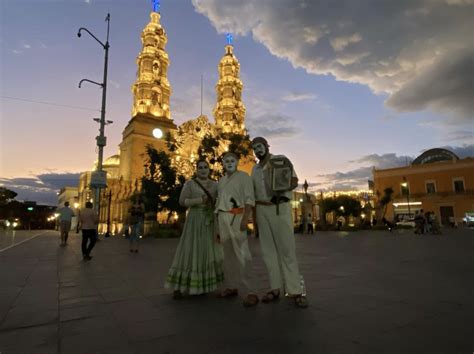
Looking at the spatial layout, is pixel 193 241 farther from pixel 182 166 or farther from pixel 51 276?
pixel 182 166

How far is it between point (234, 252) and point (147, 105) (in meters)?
51.2

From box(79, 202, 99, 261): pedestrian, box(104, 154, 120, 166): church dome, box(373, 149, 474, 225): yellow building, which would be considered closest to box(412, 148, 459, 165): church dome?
box(373, 149, 474, 225): yellow building

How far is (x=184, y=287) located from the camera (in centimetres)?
398

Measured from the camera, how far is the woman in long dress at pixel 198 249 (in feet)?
13.2

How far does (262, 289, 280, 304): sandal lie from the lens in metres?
3.65

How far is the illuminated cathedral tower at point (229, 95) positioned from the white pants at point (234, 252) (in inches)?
2416

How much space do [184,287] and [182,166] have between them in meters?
24.8

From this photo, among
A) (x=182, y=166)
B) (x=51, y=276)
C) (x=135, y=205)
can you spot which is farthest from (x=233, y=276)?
(x=182, y=166)

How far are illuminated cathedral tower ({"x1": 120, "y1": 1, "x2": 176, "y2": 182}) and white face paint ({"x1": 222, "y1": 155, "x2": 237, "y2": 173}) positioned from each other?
43.9m

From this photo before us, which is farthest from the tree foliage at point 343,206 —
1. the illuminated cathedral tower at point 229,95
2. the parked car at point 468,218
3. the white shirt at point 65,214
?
the white shirt at point 65,214

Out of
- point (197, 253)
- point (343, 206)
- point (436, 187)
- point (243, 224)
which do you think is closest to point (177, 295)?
point (197, 253)

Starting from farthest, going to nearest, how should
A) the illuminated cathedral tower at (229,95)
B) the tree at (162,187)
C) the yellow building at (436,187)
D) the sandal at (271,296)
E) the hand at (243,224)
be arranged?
the illuminated cathedral tower at (229,95) → the yellow building at (436,187) → the tree at (162,187) → the hand at (243,224) → the sandal at (271,296)

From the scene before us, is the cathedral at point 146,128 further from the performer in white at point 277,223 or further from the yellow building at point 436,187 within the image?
the performer in white at point 277,223

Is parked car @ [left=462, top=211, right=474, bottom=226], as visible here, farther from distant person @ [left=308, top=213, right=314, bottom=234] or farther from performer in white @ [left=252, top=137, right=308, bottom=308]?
performer in white @ [left=252, top=137, right=308, bottom=308]
